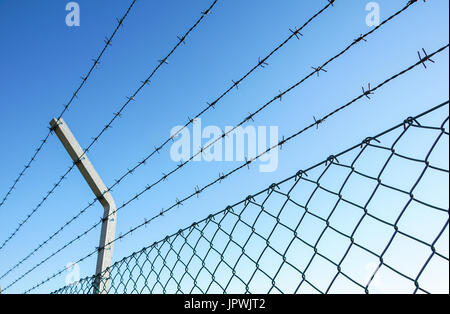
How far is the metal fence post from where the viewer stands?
2971 mm

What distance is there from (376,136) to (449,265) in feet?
1.56

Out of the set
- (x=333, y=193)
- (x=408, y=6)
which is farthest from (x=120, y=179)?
(x=408, y=6)

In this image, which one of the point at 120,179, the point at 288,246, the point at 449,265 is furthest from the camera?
the point at 120,179

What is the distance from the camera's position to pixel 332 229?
1.30 m

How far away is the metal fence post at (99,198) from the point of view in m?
2.97

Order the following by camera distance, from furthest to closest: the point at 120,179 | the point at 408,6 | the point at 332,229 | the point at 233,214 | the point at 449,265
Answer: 1. the point at 120,179
2. the point at 233,214
3. the point at 408,6
4. the point at 332,229
5. the point at 449,265

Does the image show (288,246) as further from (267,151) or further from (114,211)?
(114,211)

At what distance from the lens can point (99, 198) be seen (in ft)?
11.3
